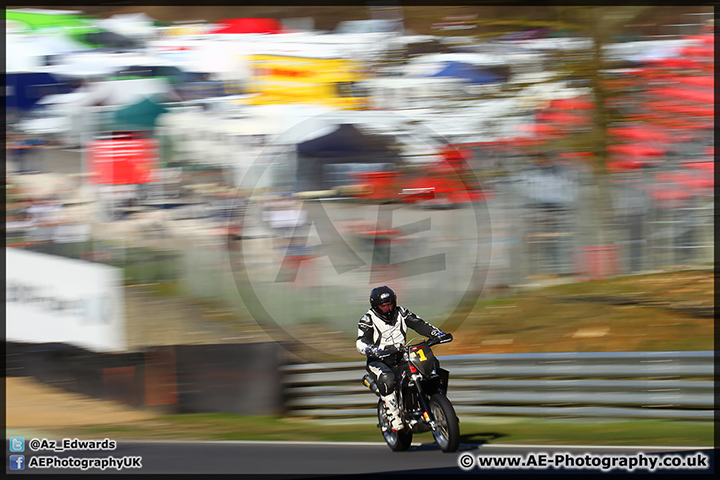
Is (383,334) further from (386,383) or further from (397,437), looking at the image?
(397,437)

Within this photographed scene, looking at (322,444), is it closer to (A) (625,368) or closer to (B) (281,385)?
(B) (281,385)

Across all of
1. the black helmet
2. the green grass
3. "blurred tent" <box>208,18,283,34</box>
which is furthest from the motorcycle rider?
"blurred tent" <box>208,18,283,34</box>

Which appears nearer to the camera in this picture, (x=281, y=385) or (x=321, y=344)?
(x=281, y=385)

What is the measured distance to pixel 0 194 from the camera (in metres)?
10.6

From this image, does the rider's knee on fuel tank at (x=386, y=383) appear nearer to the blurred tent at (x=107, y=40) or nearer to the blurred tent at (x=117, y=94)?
the blurred tent at (x=117, y=94)

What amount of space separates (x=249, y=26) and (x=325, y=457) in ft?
24.5

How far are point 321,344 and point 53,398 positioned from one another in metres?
3.44

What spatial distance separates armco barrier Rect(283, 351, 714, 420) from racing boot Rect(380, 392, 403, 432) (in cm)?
141

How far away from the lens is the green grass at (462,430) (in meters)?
6.41

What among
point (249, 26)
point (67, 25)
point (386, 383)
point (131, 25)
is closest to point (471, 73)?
point (249, 26)

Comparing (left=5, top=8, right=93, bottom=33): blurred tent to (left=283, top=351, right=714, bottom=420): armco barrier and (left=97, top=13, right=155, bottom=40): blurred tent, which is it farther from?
(left=283, top=351, right=714, bottom=420): armco barrier

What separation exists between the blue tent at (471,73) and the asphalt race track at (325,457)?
550 cm

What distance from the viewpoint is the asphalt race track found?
5559 millimetres

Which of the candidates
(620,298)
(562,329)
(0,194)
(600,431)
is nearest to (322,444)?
(600,431)
